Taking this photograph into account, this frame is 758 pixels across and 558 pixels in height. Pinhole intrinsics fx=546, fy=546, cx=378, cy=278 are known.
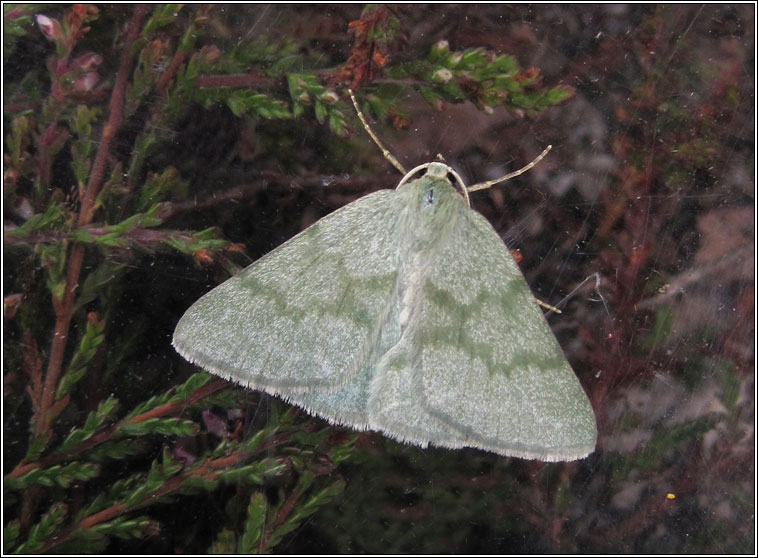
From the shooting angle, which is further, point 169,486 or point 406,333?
point 169,486

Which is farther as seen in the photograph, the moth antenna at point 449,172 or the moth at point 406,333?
the moth antenna at point 449,172

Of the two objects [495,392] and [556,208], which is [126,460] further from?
[556,208]

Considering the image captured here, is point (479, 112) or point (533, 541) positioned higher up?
point (479, 112)

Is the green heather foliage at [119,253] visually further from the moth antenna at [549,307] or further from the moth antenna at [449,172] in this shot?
the moth antenna at [549,307]

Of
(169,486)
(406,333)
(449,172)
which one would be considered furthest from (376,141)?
(169,486)

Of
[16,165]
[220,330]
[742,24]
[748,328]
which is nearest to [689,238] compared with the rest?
[748,328]

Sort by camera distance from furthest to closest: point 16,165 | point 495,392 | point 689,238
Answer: point 689,238, point 16,165, point 495,392

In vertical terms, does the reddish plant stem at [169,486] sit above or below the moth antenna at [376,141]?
below

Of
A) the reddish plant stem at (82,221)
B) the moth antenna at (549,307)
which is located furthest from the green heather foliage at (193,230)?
the moth antenna at (549,307)

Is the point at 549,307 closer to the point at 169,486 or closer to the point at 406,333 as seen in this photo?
the point at 406,333
